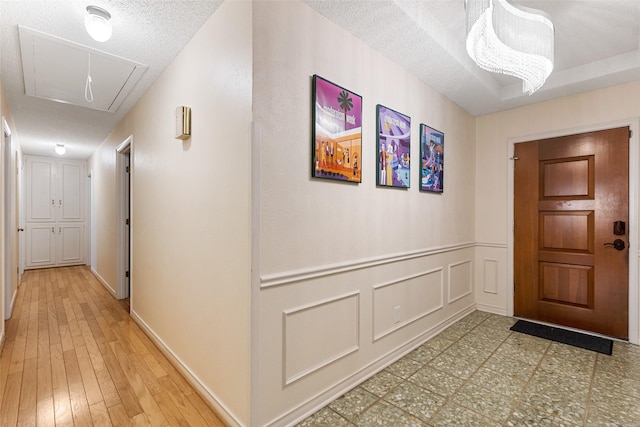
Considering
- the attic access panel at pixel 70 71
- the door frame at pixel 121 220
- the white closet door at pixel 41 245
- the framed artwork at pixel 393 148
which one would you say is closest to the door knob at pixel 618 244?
the framed artwork at pixel 393 148

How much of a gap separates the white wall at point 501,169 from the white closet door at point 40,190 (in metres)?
8.28

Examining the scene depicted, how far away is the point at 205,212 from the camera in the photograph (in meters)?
1.97

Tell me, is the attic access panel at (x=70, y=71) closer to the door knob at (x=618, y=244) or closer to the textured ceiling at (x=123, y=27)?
the textured ceiling at (x=123, y=27)

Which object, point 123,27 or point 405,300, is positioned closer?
point 123,27

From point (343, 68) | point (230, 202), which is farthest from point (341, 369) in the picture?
point (343, 68)

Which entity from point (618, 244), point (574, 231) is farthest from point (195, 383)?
point (618, 244)

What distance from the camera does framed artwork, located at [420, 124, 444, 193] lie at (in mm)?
2818

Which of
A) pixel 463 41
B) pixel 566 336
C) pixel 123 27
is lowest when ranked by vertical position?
pixel 566 336

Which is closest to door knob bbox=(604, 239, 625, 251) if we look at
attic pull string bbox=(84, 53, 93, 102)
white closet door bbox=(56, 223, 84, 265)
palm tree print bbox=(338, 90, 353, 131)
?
palm tree print bbox=(338, 90, 353, 131)

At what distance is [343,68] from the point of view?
2.05 meters

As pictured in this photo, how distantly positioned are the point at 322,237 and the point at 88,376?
6.84 ft

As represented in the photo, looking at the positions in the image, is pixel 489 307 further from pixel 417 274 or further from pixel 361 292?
pixel 361 292

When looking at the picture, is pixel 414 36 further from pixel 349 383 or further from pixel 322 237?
pixel 349 383

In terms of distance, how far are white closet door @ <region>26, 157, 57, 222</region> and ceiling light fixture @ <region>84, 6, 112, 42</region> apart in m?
6.33
